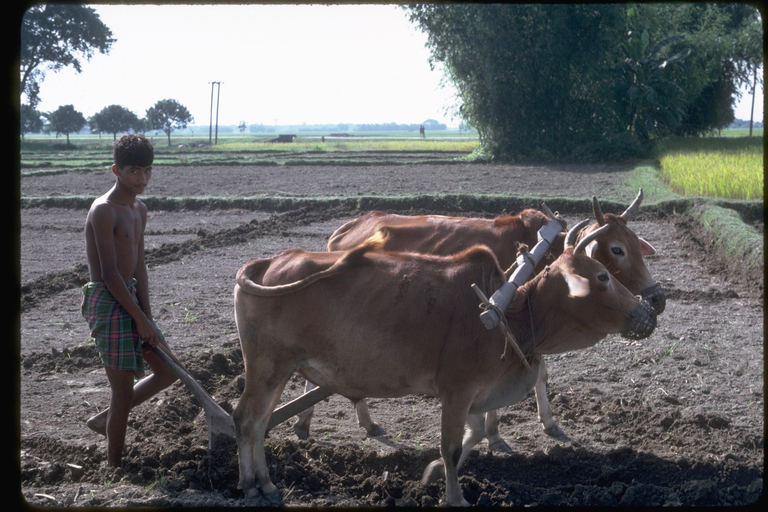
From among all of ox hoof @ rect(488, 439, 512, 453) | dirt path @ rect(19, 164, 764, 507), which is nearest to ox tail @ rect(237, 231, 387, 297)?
dirt path @ rect(19, 164, 764, 507)

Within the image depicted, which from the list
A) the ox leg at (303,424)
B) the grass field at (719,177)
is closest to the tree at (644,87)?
the grass field at (719,177)

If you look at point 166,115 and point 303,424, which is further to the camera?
point 166,115

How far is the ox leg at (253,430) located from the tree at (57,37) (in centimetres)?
5602

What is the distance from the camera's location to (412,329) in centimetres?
406

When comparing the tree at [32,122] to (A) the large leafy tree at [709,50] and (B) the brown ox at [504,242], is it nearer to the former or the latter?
(A) the large leafy tree at [709,50]

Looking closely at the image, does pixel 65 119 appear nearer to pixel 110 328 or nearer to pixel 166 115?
pixel 166 115

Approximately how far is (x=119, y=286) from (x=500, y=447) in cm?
300

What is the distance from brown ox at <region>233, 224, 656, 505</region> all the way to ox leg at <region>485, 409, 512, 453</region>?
2.27 feet

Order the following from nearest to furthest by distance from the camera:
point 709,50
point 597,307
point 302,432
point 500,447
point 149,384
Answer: point 597,307
point 149,384
point 500,447
point 302,432
point 709,50

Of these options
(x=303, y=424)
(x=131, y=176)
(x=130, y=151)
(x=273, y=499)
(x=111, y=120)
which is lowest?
(x=273, y=499)

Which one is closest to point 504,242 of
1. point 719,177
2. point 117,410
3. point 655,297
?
point 655,297

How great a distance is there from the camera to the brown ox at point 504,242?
17.1ft

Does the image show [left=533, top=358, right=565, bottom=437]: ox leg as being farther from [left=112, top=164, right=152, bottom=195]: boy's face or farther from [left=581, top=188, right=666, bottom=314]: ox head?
[left=112, top=164, right=152, bottom=195]: boy's face

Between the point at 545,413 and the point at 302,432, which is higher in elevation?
the point at 545,413
